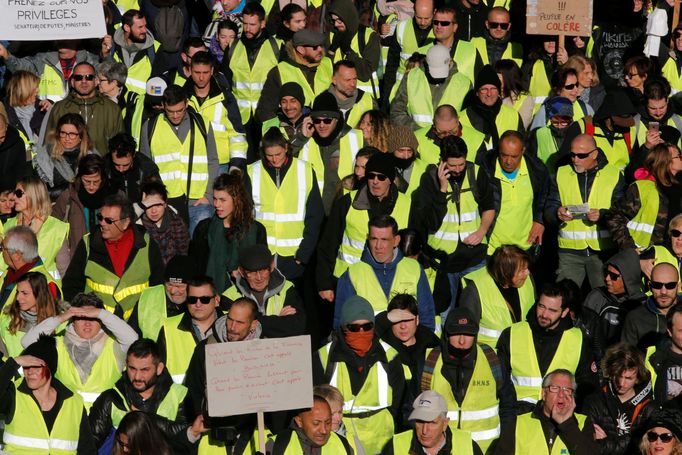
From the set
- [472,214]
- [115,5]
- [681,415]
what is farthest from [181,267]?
[115,5]

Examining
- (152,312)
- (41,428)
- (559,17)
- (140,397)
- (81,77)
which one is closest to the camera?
(41,428)

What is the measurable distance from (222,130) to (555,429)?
5374 mm

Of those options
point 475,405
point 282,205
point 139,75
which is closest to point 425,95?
point 282,205

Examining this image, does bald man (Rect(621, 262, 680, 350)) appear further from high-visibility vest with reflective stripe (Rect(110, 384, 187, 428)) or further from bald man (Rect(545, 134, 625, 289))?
high-visibility vest with reflective stripe (Rect(110, 384, 187, 428))

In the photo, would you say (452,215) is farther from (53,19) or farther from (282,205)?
(53,19)

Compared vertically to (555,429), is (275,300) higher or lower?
higher

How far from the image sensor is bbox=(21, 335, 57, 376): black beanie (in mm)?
13109

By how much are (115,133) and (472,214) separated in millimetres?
3507

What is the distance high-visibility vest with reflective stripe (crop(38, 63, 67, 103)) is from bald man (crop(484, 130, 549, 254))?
4.74 meters

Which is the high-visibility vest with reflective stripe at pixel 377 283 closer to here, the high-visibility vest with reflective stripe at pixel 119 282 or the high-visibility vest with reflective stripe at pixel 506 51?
the high-visibility vest with reflective stripe at pixel 119 282

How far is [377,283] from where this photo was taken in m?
14.4

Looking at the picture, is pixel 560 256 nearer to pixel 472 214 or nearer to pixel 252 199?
pixel 472 214

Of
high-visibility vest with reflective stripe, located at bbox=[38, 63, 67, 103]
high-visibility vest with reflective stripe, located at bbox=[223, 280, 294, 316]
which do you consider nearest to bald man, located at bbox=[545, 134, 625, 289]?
high-visibility vest with reflective stripe, located at bbox=[223, 280, 294, 316]

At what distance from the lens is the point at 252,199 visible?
50.7 ft
